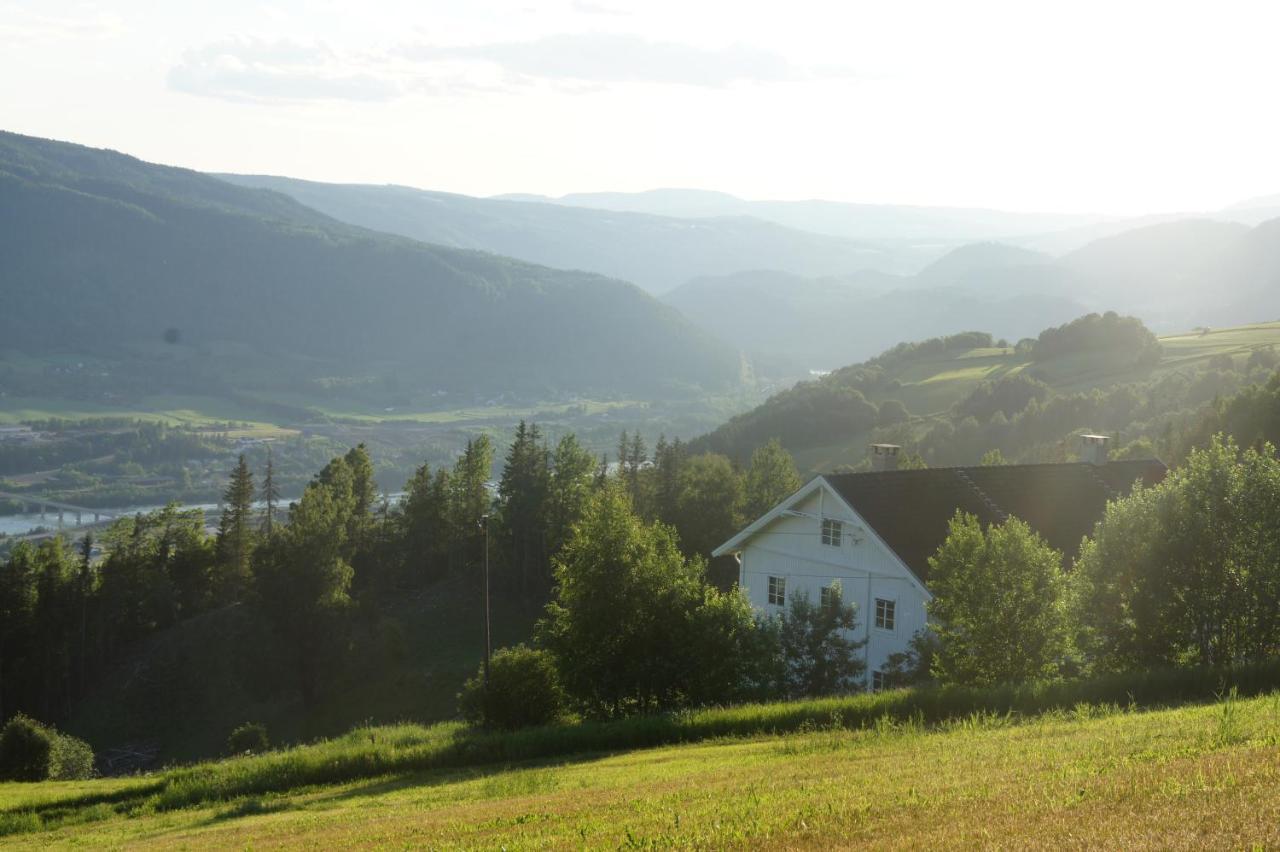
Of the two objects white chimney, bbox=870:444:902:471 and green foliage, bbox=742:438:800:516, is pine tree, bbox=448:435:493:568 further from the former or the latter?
white chimney, bbox=870:444:902:471

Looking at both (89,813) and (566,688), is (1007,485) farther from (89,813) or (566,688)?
(89,813)

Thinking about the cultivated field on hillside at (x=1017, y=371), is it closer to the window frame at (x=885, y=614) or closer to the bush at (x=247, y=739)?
the bush at (x=247, y=739)

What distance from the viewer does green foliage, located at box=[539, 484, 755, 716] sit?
3297cm

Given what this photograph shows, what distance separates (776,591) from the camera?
4334 cm

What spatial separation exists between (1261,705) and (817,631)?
17.5 metres

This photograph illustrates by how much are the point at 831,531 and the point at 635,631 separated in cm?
1031

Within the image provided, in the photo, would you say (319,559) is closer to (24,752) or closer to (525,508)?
(525,508)

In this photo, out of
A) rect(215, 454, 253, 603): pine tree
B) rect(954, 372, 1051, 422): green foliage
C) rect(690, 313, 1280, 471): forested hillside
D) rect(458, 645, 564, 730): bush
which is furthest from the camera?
rect(954, 372, 1051, 422): green foliage

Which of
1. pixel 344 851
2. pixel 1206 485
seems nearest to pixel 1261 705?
pixel 1206 485

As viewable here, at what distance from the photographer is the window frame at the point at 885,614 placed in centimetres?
3809

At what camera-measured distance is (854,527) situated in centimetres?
3959

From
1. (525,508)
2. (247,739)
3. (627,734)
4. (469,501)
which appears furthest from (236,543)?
(627,734)

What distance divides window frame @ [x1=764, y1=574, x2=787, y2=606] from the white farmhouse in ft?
0.15

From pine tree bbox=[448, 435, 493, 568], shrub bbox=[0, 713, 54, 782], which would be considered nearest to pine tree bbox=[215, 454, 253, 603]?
pine tree bbox=[448, 435, 493, 568]
